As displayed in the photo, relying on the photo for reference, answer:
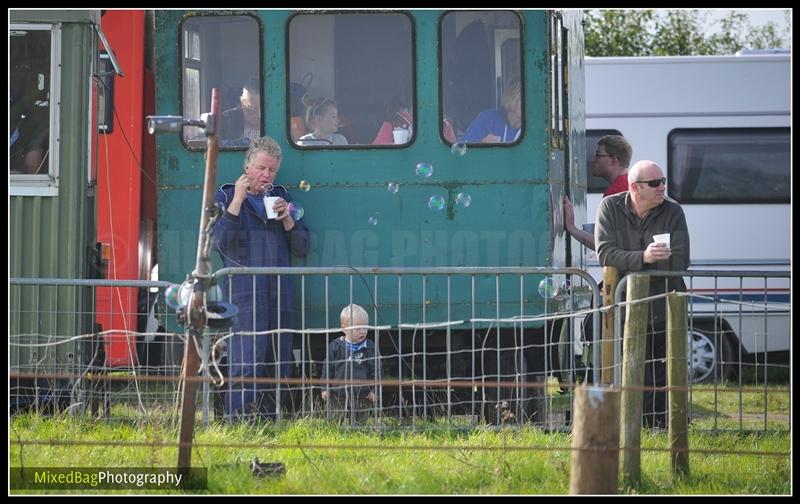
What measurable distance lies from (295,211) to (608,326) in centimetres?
211

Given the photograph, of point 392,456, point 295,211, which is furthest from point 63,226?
point 392,456

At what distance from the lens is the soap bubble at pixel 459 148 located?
8.32m

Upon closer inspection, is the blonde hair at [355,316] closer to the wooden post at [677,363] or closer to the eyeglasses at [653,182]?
the eyeglasses at [653,182]

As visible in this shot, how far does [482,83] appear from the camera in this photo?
27.4 feet

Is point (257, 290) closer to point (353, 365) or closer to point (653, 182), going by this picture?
point (353, 365)

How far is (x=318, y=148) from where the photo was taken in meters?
8.38

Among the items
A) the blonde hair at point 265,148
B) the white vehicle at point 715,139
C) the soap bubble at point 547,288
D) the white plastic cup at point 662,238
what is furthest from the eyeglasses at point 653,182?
the white vehicle at point 715,139

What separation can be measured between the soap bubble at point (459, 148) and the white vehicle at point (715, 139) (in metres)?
4.43

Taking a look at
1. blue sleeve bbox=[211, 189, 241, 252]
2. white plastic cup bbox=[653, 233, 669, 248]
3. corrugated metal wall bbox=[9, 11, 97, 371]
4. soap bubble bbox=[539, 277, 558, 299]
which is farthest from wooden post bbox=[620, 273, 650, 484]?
corrugated metal wall bbox=[9, 11, 97, 371]

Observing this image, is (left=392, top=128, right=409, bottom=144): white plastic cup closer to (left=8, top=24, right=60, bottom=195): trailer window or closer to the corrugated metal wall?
the corrugated metal wall

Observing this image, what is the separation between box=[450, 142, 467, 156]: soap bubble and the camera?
27.3ft

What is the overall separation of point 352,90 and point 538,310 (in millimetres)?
1789

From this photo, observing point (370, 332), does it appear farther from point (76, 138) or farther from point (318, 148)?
point (76, 138)
